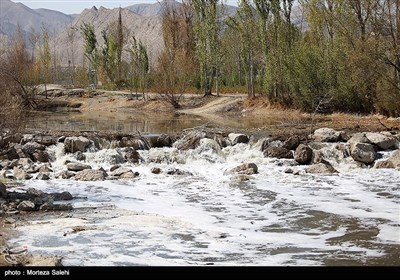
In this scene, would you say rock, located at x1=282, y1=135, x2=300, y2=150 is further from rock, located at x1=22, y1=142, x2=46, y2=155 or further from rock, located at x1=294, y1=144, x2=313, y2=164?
rock, located at x1=22, y1=142, x2=46, y2=155

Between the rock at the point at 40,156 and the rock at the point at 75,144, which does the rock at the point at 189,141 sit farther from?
the rock at the point at 40,156

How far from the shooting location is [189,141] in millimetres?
18688

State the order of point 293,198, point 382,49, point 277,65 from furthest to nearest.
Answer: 1. point 277,65
2. point 382,49
3. point 293,198

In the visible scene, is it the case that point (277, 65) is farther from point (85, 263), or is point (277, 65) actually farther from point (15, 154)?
point (85, 263)

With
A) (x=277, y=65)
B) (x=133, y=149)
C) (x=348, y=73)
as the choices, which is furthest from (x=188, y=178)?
(x=277, y=65)

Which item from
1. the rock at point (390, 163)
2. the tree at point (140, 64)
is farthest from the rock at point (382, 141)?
the tree at point (140, 64)

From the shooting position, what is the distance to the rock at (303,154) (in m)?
16.9

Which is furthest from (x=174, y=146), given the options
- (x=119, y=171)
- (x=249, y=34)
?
(x=249, y=34)

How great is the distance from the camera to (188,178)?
1530 centimetres

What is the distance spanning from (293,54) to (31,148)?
18.0 meters

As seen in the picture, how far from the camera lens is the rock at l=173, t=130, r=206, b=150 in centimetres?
1853

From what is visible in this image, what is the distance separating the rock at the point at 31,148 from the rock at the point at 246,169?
690 centimetres
